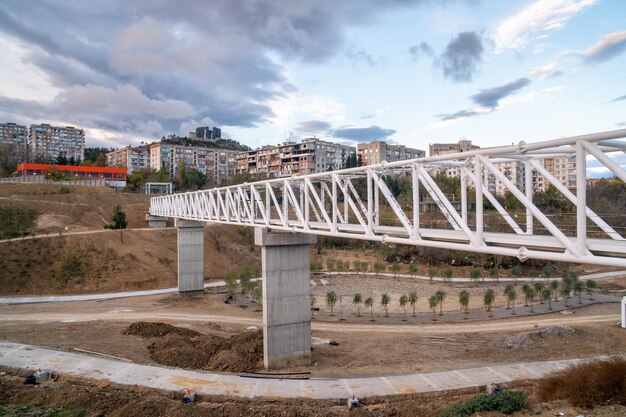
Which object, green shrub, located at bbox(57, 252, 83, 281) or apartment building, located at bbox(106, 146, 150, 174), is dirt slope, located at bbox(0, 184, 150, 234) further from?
apartment building, located at bbox(106, 146, 150, 174)

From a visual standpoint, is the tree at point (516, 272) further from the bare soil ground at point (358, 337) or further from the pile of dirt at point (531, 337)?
the pile of dirt at point (531, 337)

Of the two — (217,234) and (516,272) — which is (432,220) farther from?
(217,234)

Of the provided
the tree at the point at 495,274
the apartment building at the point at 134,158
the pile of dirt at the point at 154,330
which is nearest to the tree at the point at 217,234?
the pile of dirt at the point at 154,330

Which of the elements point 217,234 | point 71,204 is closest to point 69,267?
point 217,234

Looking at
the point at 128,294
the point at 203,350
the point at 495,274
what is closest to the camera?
the point at 203,350

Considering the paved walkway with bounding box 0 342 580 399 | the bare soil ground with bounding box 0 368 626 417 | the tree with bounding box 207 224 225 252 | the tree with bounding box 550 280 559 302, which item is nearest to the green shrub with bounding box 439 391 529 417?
the bare soil ground with bounding box 0 368 626 417

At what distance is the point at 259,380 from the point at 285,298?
16.7 ft

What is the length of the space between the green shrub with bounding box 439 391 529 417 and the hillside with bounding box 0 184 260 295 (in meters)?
41.5

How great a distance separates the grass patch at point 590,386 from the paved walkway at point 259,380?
135 inches

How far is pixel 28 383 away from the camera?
1877cm

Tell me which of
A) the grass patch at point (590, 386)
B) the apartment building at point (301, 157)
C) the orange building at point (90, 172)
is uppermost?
the apartment building at point (301, 157)

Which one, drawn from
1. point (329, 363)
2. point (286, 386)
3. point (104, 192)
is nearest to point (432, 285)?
point (329, 363)

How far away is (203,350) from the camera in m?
24.8

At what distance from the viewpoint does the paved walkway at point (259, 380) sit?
1877 cm
